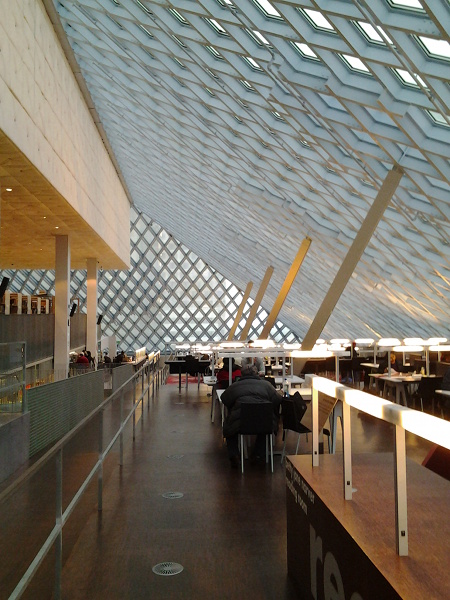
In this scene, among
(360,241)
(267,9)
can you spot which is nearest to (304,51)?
(267,9)

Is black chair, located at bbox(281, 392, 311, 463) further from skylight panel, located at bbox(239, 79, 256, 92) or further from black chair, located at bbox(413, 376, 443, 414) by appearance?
skylight panel, located at bbox(239, 79, 256, 92)

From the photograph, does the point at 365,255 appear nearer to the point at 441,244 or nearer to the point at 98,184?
the point at 441,244

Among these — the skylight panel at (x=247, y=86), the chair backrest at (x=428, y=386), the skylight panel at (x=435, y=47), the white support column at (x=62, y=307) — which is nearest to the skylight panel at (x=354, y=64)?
the skylight panel at (x=435, y=47)

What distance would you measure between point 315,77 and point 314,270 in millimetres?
15573

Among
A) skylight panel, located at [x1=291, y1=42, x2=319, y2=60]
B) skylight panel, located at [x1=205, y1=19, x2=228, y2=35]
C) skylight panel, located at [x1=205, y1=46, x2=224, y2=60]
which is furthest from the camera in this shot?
skylight panel, located at [x1=205, y1=46, x2=224, y2=60]

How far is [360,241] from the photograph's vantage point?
11.4 metres

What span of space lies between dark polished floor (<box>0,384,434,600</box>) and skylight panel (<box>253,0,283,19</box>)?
20.8 ft

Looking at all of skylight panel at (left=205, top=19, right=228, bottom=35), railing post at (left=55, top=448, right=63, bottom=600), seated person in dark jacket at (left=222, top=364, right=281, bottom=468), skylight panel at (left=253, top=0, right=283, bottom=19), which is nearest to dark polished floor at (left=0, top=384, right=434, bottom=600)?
railing post at (left=55, top=448, right=63, bottom=600)

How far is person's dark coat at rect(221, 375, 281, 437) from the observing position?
8.42 meters

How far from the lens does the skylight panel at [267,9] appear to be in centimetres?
845

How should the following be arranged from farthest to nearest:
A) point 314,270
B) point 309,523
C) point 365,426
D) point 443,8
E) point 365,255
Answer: point 314,270
point 365,255
point 365,426
point 443,8
point 309,523

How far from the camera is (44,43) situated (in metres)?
12.1

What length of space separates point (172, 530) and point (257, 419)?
2785 millimetres

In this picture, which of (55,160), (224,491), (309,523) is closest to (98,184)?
(55,160)
